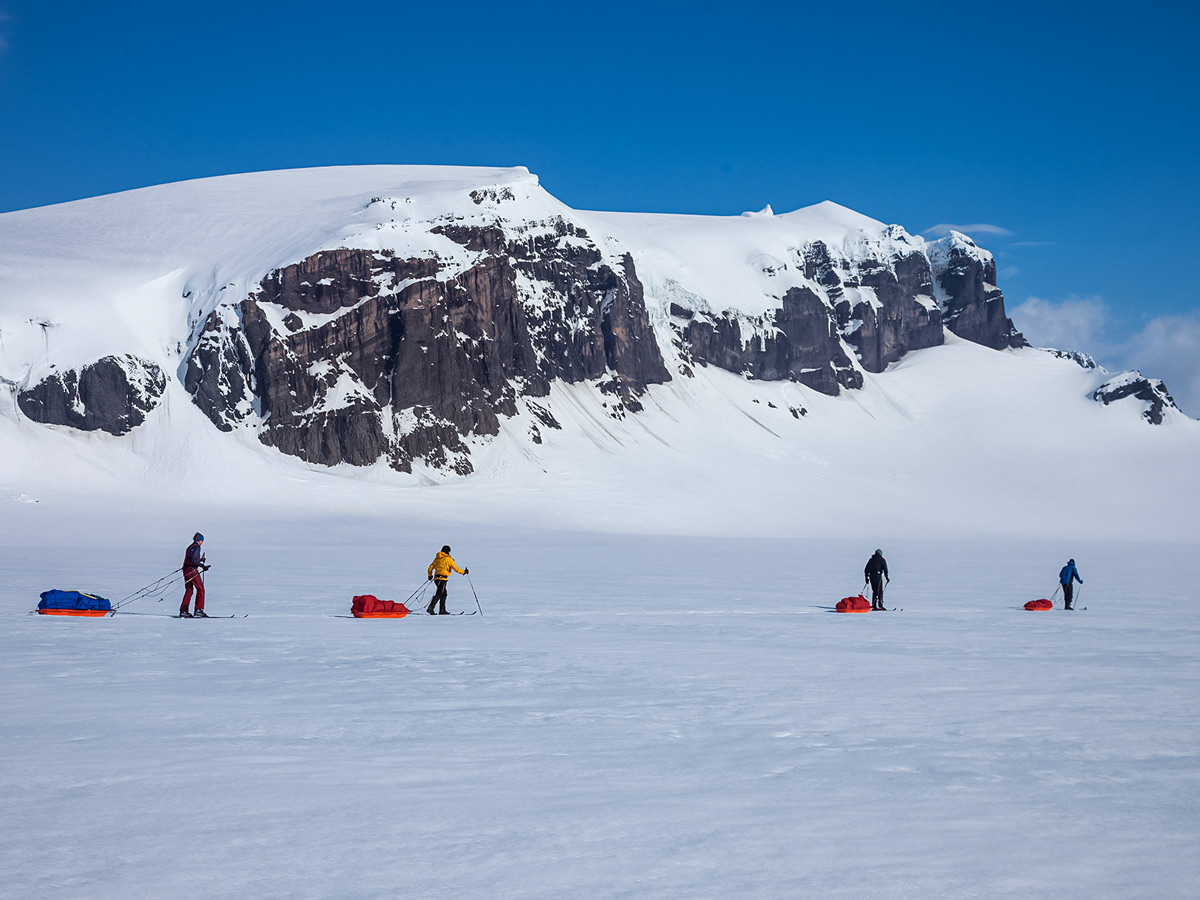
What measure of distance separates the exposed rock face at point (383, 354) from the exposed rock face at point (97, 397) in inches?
220

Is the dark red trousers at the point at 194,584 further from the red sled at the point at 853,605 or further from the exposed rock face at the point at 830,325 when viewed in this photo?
the exposed rock face at the point at 830,325

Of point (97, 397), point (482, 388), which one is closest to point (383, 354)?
point (482, 388)

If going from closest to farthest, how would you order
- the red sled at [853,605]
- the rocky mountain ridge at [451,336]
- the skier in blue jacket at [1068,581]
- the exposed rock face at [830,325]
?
the red sled at [853,605], the skier in blue jacket at [1068,581], the rocky mountain ridge at [451,336], the exposed rock face at [830,325]

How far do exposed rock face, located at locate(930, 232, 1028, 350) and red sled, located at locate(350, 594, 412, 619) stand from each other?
151 m

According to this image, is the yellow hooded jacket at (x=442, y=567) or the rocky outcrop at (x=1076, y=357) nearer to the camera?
the yellow hooded jacket at (x=442, y=567)

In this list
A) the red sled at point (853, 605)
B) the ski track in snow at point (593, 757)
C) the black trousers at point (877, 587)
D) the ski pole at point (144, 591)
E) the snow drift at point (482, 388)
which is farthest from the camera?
the snow drift at point (482, 388)

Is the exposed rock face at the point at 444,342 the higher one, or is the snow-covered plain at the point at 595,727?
the exposed rock face at the point at 444,342

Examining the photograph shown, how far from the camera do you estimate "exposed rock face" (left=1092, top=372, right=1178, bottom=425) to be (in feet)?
427

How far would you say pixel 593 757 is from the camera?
28.5ft

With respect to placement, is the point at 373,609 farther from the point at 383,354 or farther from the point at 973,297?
the point at 973,297

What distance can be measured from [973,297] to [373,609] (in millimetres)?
152070

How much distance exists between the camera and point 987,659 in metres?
15.0

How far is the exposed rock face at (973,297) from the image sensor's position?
15412 centimetres

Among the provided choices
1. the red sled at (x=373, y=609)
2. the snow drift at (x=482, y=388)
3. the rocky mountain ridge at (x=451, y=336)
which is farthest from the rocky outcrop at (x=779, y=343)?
the red sled at (x=373, y=609)
